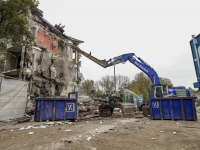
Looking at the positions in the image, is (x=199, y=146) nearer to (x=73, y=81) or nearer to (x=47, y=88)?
(x=47, y=88)

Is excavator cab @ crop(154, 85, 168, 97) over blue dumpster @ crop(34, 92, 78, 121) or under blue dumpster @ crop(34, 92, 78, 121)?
over

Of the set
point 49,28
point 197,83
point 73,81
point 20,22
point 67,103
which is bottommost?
point 67,103

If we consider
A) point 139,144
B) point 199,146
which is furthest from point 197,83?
point 139,144

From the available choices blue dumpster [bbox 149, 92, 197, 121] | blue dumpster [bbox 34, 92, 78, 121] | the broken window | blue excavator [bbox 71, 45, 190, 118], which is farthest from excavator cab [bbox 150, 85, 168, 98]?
the broken window

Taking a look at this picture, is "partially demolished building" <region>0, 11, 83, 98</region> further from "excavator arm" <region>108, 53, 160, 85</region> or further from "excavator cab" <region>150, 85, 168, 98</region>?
"excavator cab" <region>150, 85, 168, 98</region>

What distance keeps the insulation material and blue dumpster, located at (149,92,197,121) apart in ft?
25.4

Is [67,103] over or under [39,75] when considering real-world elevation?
under

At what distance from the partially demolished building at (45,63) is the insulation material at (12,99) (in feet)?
24.0

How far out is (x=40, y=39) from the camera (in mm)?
18750

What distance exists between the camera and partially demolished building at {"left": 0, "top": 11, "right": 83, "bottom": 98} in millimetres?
16328

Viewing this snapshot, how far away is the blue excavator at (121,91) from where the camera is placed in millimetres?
9281

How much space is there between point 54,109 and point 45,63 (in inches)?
495

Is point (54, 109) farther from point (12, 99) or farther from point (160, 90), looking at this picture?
point (160, 90)

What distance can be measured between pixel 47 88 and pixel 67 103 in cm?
1164
